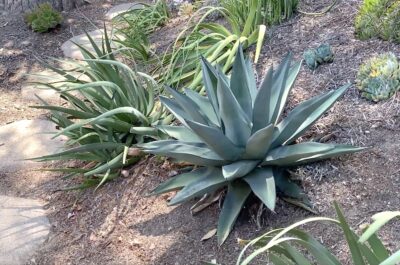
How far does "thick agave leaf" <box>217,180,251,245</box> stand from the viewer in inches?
113

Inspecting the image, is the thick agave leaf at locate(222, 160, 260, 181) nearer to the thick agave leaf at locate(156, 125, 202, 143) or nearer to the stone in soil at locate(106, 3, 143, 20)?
the thick agave leaf at locate(156, 125, 202, 143)

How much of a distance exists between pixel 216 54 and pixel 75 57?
217 centimetres

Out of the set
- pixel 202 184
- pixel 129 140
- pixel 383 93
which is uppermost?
pixel 383 93

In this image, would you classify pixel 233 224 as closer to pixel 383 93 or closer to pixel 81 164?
pixel 383 93

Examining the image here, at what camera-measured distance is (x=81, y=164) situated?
413 centimetres

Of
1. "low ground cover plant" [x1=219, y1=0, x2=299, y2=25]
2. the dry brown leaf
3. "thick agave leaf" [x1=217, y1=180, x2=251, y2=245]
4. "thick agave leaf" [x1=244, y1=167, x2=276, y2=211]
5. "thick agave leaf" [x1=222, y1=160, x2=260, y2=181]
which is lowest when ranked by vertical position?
the dry brown leaf

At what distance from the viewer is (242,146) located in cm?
299

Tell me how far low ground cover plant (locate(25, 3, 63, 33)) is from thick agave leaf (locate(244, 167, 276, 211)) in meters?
4.25

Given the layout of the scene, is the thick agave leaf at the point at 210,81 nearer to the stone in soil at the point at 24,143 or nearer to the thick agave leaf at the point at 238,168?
the thick agave leaf at the point at 238,168

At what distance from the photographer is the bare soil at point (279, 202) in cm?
294

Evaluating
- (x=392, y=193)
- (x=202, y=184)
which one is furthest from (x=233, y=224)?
(x=392, y=193)

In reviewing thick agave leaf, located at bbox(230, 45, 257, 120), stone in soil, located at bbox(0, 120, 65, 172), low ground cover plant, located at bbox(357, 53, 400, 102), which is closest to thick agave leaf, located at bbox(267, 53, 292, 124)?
thick agave leaf, located at bbox(230, 45, 257, 120)

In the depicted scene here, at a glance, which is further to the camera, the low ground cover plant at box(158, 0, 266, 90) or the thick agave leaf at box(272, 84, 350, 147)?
the low ground cover plant at box(158, 0, 266, 90)

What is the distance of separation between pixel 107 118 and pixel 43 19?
320 centimetres
